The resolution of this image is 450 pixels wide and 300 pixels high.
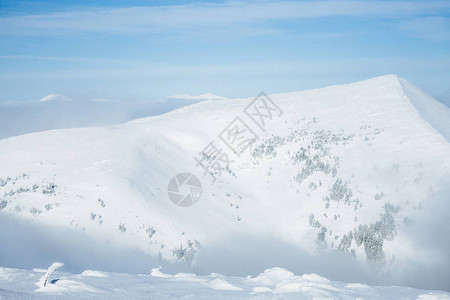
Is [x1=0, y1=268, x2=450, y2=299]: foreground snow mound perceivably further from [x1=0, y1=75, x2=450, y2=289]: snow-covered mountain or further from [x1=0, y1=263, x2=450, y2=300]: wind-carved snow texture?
[x1=0, y1=75, x2=450, y2=289]: snow-covered mountain

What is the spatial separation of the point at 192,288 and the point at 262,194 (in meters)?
24.1

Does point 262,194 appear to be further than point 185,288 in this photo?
Yes

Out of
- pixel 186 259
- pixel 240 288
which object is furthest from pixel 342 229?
pixel 240 288

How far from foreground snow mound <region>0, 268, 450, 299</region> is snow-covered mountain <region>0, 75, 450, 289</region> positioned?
11.1 m

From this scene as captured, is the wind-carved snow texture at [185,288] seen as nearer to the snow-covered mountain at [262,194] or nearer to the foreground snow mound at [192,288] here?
the foreground snow mound at [192,288]

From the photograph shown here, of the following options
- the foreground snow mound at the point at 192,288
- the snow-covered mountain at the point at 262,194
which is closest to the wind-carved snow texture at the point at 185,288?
the foreground snow mound at the point at 192,288

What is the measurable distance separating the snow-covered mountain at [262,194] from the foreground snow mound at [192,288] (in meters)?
11.1

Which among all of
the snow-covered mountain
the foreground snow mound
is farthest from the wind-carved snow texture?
the snow-covered mountain

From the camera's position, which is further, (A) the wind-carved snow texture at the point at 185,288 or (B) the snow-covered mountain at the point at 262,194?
(B) the snow-covered mountain at the point at 262,194

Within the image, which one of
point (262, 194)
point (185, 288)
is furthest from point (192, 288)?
point (262, 194)

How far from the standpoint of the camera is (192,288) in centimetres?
957

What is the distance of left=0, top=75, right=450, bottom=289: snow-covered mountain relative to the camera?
22.7 metres

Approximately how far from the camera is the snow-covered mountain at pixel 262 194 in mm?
22656

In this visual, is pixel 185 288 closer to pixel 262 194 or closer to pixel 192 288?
pixel 192 288
